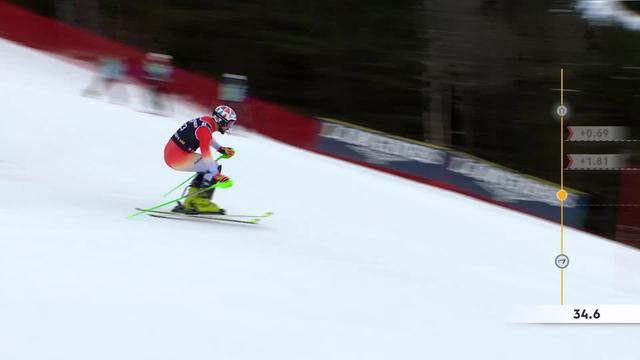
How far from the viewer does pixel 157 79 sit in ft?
40.4

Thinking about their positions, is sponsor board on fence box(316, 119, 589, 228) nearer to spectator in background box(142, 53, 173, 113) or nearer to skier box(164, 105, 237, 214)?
spectator in background box(142, 53, 173, 113)

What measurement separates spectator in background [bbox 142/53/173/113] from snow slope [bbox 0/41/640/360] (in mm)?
694

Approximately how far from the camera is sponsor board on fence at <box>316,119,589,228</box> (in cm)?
1054

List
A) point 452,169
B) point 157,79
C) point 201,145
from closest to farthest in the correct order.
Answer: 1. point 201,145
2. point 452,169
3. point 157,79

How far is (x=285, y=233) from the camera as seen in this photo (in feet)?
22.5

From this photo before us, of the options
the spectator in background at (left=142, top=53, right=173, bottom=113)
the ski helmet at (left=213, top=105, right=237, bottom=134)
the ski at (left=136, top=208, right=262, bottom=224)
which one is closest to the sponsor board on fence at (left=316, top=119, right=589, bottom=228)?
the spectator in background at (left=142, top=53, right=173, bottom=113)

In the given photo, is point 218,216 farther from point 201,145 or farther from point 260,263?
point 260,263

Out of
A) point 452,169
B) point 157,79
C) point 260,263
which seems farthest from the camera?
point 157,79

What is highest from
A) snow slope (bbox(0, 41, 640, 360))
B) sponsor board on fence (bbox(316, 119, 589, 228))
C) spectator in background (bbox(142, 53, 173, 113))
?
spectator in background (bbox(142, 53, 173, 113))

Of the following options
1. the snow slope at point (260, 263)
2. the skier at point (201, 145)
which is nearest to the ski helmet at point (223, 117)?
the skier at point (201, 145)

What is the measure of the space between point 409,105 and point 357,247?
12646 millimetres

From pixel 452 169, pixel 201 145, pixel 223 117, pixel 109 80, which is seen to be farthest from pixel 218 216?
pixel 109 80

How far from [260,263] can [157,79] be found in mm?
7430

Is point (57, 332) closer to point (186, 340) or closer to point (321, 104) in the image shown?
point (186, 340)
